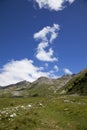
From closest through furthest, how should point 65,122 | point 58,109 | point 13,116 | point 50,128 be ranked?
1. point 50,128
2. point 65,122
3. point 13,116
4. point 58,109

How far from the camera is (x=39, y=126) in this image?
148 ft

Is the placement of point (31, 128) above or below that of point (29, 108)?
below

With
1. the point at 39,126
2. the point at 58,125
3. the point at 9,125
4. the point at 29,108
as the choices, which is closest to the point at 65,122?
the point at 58,125

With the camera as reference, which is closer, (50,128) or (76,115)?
(50,128)

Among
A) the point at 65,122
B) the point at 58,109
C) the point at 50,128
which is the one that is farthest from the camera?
the point at 58,109

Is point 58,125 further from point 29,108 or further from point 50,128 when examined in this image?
point 29,108

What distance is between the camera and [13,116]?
165 ft

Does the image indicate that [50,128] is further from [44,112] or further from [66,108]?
[66,108]

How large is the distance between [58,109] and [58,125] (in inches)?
449

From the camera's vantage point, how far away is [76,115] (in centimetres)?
5131

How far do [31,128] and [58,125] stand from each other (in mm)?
4432

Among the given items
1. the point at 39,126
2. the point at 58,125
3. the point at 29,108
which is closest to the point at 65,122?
the point at 58,125

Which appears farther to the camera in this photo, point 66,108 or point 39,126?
point 66,108

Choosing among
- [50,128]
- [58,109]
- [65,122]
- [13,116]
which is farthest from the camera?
[58,109]
